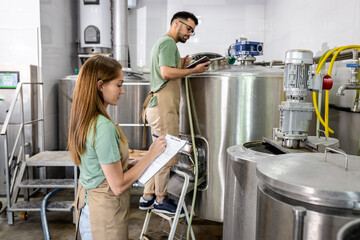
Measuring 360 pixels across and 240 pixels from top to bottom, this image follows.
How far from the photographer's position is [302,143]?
147 centimetres

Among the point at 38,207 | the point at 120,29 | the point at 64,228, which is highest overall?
the point at 120,29

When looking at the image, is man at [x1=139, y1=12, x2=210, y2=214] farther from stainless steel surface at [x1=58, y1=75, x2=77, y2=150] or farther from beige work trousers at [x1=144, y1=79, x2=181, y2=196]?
stainless steel surface at [x1=58, y1=75, x2=77, y2=150]

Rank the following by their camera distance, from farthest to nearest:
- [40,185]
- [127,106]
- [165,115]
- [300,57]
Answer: [127,106] < [40,185] < [165,115] < [300,57]

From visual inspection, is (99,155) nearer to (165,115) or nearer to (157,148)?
(157,148)

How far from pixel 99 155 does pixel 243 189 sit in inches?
24.8

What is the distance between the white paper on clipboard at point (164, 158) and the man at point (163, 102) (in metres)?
0.85

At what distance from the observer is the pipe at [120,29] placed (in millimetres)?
4312

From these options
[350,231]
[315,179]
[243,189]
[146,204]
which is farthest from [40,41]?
[350,231]

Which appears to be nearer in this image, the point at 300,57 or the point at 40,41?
the point at 300,57

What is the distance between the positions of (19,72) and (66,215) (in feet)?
5.14

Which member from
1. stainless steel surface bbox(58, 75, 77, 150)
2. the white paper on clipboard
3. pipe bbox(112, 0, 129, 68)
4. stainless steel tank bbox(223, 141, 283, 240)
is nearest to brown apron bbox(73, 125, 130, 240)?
the white paper on clipboard

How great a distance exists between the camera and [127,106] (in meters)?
3.91

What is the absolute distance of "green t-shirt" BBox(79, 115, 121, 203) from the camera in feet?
4.00

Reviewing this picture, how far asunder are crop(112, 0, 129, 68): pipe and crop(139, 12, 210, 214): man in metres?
2.11
